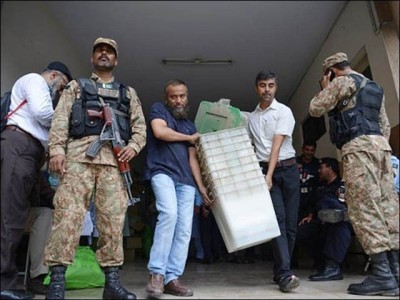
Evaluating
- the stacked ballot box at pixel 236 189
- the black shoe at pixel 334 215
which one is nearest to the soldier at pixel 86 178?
the stacked ballot box at pixel 236 189

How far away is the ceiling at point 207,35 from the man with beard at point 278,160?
1641mm

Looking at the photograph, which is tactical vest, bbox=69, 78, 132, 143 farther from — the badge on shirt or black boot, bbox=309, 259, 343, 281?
black boot, bbox=309, 259, 343, 281

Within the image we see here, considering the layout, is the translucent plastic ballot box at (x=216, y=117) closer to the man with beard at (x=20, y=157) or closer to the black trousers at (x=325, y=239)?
the man with beard at (x=20, y=157)

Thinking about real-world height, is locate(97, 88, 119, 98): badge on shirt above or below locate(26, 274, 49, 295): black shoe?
above

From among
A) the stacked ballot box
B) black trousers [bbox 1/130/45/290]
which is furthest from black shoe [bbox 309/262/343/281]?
black trousers [bbox 1/130/45/290]

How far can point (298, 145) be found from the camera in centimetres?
612

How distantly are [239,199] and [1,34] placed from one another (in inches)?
87.5

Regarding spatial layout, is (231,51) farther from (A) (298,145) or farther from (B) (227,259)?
(B) (227,259)

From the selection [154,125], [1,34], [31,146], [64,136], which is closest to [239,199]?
[154,125]

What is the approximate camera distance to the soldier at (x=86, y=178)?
7.01 feet

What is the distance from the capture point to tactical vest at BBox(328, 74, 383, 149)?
2494mm

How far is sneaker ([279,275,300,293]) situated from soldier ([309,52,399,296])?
34cm

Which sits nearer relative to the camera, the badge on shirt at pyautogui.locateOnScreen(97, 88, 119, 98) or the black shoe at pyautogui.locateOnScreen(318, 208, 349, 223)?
the badge on shirt at pyautogui.locateOnScreen(97, 88, 119, 98)

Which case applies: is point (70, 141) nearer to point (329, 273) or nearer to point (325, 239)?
point (329, 273)
